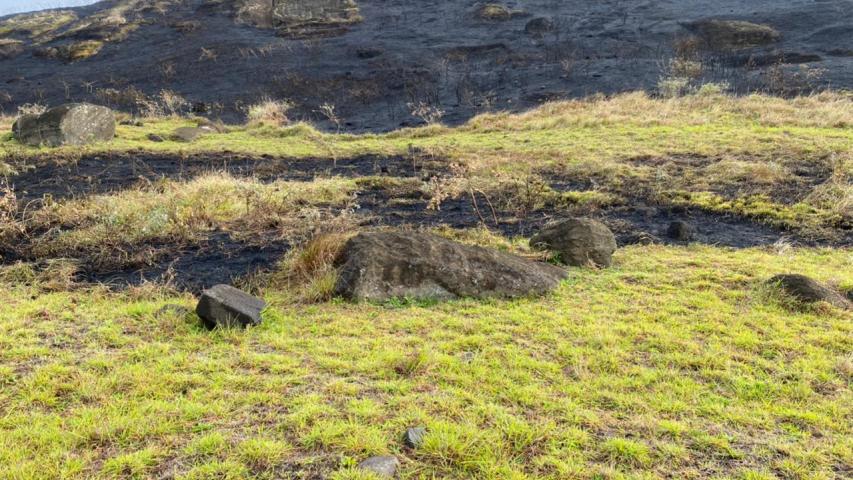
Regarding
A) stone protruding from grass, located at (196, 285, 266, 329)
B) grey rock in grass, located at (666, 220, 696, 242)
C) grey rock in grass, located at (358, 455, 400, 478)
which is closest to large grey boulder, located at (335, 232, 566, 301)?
stone protruding from grass, located at (196, 285, 266, 329)

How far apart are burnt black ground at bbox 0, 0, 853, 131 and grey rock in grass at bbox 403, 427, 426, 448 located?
58.3 feet

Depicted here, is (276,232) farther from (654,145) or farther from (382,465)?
(654,145)

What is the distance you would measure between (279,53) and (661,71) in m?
21.3

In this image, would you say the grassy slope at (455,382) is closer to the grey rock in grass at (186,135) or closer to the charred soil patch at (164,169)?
the charred soil patch at (164,169)

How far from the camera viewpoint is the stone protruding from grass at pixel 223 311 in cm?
436

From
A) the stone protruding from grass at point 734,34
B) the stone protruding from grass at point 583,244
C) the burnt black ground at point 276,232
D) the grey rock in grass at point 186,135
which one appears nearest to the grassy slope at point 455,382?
the stone protruding from grass at point 583,244

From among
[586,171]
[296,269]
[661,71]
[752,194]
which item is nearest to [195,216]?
[296,269]

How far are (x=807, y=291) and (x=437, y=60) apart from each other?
88.7ft

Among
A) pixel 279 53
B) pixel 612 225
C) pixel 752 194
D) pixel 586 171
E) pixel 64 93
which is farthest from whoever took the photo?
pixel 279 53

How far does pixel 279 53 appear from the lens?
3231cm

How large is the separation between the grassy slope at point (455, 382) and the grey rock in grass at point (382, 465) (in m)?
0.07

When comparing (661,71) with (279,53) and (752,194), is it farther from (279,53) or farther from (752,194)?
(279,53)

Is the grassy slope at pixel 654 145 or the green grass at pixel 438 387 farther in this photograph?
the grassy slope at pixel 654 145

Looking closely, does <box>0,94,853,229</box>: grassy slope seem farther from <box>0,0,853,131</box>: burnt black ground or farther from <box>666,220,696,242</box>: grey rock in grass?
<box>0,0,853,131</box>: burnt black ground
